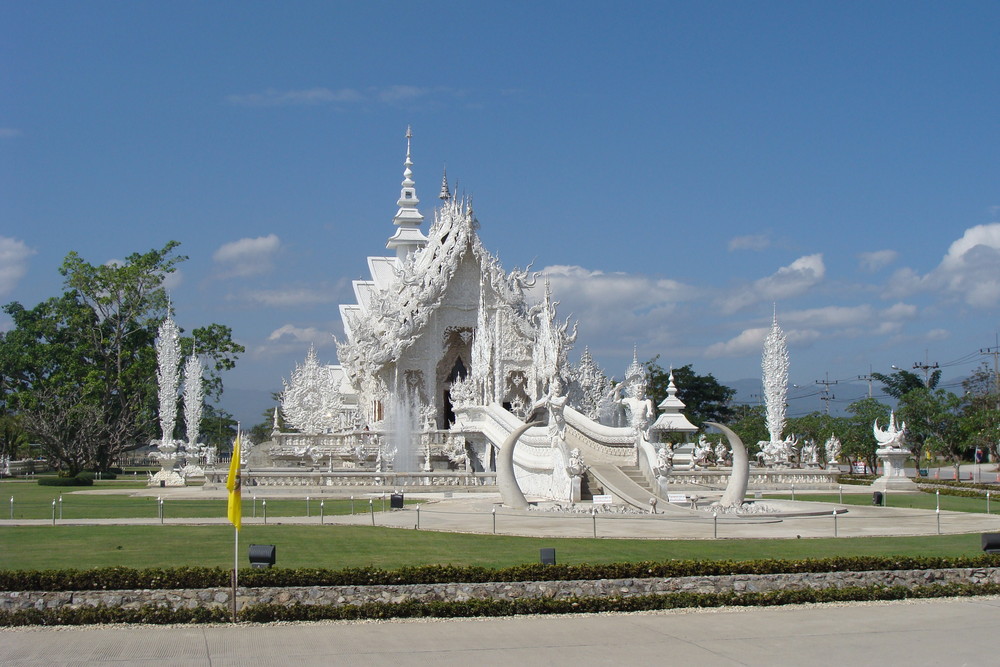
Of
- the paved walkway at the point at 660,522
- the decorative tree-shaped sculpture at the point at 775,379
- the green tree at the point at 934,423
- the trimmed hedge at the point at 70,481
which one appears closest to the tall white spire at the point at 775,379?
the decorative tree-shaped sculpture at the point at 775,379

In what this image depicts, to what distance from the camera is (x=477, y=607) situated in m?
13.0

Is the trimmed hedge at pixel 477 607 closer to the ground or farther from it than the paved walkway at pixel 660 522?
closer to the ground

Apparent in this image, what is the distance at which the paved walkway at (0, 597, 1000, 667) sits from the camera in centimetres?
1074

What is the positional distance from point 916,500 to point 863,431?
69.0 feet

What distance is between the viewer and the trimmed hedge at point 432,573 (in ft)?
42.1

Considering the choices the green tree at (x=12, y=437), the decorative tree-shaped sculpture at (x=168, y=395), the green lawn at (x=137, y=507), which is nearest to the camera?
the green lawn at (x=137, y=507)

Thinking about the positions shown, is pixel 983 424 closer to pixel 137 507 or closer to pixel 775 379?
pixel 775 379

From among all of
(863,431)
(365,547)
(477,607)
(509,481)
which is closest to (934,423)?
(863,431)

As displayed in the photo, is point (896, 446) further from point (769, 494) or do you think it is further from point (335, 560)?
point (335, 560)

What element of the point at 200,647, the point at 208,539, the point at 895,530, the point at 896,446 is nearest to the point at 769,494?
the point at 896,446

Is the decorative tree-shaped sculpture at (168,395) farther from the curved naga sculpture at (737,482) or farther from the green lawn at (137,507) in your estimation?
the curved naga sculpture at (737,482)

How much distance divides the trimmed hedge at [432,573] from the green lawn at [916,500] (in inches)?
509

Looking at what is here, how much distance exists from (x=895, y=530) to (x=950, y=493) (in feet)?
40.7

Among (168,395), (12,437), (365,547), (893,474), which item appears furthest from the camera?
(12,437)
